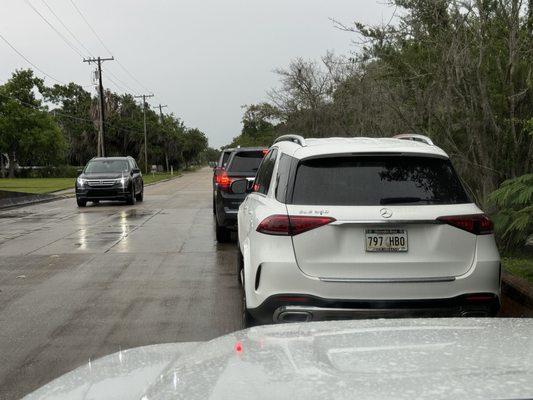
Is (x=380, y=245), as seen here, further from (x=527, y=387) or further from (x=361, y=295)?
(x=527, y=387)

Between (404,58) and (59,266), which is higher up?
(404,58)

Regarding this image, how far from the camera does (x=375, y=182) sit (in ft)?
14.9

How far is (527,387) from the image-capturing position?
1.70m

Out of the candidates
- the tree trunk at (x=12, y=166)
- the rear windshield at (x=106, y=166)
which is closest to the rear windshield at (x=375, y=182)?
the rear windshield at (x=106, y=166)

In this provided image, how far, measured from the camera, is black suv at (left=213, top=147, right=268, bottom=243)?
1105cm

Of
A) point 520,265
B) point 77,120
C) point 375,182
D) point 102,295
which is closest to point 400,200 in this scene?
point 375,182

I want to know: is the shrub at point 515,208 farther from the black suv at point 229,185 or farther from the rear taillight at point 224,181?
the rear taillight at point 224,181

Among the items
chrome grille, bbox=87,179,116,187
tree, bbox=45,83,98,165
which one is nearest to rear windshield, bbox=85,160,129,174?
chrome grille, bbox=87,179,116,187

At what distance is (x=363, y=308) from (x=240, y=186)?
11.5 ft

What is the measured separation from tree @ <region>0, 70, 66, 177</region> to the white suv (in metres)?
61.1

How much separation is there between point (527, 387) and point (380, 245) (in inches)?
104

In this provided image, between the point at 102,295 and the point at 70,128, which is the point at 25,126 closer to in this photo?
the point at 70,128

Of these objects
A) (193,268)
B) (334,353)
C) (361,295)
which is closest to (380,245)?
(361,295)

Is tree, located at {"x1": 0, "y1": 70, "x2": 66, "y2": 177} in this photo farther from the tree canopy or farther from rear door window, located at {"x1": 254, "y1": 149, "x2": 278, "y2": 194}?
rear door window, located at {"x1": 254, "y1": 149, "x2": 278, "y2": 194}
